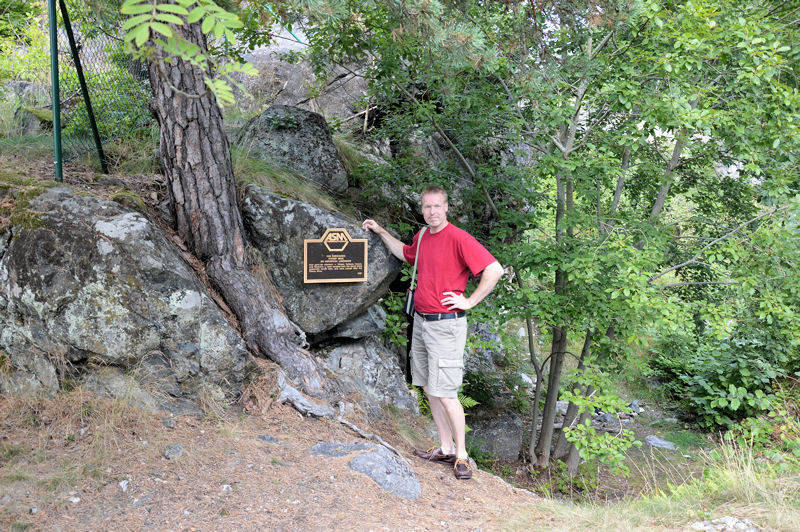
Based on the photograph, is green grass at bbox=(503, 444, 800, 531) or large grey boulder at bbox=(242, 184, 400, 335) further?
large grey boulder at bbox=(242, 184, 400, 335)

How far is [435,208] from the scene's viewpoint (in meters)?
4.46

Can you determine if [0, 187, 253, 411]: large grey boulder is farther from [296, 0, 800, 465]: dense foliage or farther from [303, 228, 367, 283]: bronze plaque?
[296, 0, 800, 465]: dense foliage

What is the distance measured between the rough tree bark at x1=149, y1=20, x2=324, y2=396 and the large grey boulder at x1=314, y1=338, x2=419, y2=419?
1.77 ft

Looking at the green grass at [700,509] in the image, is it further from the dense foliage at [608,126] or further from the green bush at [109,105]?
the green bush at [109,105]

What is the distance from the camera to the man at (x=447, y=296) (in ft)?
14.4

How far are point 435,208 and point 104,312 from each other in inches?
105

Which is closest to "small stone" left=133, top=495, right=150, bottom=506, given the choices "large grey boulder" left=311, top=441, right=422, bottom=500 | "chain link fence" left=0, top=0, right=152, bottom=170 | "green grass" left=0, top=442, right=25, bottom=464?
"green grass" left=0, top=442, right=25, bottom=464

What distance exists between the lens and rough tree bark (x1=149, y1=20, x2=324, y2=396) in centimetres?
465

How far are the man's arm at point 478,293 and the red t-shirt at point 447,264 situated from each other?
0.05 metres

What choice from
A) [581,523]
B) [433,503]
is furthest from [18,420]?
[581,523]

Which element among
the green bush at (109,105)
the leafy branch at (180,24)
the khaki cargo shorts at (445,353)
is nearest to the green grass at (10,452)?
the leafy branch at (180,24)

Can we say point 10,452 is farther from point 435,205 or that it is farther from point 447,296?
point 435,205

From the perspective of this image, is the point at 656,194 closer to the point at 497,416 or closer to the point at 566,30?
the point at 566,30

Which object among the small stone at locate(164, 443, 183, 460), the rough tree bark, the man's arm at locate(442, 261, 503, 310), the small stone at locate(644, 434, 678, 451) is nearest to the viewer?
the small stone at locate(164, 443, 183, 460)
